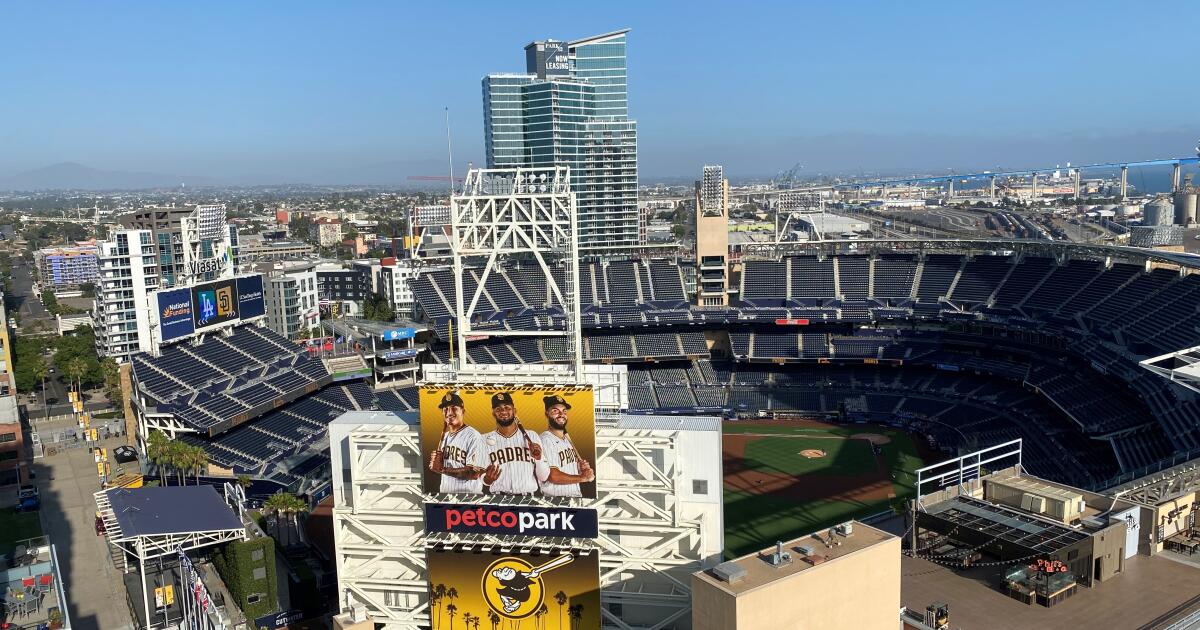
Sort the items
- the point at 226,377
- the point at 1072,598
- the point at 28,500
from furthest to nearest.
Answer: the point at 226,377, the point at 28,500, the point at 1072,598

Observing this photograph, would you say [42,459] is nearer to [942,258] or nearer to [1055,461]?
[1055,461]

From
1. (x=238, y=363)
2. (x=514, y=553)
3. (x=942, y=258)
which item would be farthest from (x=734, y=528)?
(x=942, y=258)

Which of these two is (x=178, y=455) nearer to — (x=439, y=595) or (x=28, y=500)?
(x=28, y=500)

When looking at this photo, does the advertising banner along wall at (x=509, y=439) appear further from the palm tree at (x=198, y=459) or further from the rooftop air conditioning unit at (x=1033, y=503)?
the palm tree at (x=198, y=459)

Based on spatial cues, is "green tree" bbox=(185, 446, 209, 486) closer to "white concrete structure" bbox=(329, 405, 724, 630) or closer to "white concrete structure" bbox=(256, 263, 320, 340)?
"white concrete structure" bbox=(329, 405, 724, 630)

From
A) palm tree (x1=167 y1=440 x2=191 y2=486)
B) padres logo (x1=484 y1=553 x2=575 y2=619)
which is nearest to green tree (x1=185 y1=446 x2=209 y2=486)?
palm tree (x1=167 y1=440 x2=191 y2=486)

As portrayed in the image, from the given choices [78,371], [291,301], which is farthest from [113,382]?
[291,301]
